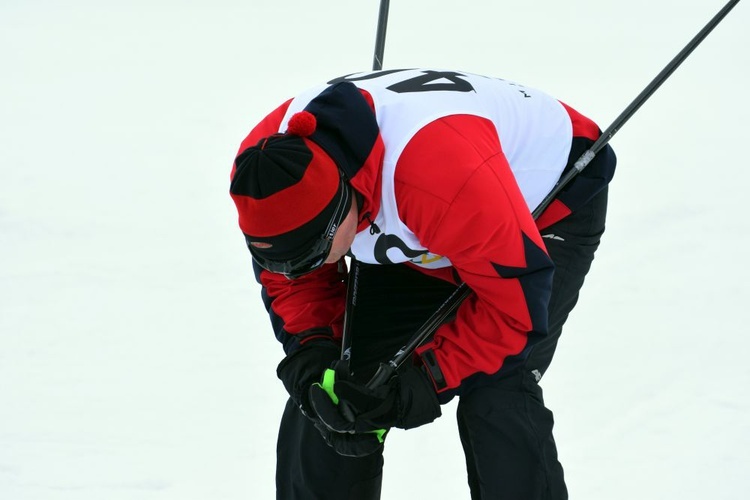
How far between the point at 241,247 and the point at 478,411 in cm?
162

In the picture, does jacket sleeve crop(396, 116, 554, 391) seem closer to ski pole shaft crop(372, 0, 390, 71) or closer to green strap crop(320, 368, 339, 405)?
green strap crop(320, 368, 339, 405)

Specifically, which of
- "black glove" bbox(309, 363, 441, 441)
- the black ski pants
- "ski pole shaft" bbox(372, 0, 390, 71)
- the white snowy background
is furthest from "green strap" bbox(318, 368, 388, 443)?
"ski pole shaft" bbox(372, 0, 390, 71)

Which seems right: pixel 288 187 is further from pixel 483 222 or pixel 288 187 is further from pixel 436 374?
pixel 436 374

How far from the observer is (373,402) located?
1822 millimetres

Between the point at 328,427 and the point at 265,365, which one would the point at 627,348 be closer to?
the point at 265,365

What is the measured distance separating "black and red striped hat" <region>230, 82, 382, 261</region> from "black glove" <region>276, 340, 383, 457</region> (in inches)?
14.4

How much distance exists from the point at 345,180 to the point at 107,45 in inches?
141

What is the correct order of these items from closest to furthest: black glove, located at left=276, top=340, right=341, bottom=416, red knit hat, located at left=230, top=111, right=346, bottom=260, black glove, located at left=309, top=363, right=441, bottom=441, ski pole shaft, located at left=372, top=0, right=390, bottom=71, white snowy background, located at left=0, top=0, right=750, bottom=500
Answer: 1. red knit hat, located at left=230, top=111, right=346, bottom=260
2. black glove, located at left=309, top=363, right=441, bottom=441
3. black glove, located at left=276, top=340, right=341, bottom=416
4. ski pole shaft, located at left=372, top=0, right=390, bottom=71
5. white snowy background, located at left=0, top=0, right=750, bottom=500

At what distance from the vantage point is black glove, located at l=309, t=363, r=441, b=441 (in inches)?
71.4

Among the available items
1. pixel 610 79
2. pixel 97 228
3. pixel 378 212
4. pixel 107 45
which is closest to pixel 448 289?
pixel 378 212

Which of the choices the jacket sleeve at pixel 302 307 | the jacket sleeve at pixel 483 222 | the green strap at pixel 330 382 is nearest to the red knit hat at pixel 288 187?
the jacket sleeve at pixel 483 222

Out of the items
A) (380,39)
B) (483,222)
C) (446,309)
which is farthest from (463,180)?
(380,39)

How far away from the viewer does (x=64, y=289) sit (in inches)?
122

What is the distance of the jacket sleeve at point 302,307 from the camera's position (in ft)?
6.73
